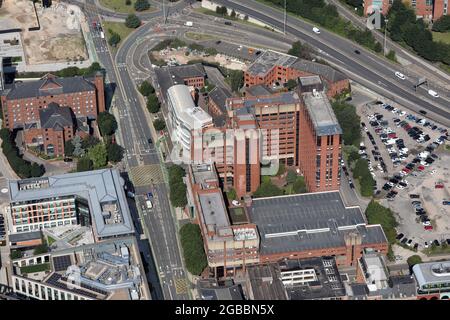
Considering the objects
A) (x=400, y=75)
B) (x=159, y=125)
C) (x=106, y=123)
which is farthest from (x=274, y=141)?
(x=400, y=75)

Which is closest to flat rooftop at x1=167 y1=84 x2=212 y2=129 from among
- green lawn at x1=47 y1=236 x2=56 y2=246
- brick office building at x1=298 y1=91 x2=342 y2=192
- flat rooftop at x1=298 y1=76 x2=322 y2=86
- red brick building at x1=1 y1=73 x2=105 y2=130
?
red brick building at x1=1 y1=73 x2=105 y2=130

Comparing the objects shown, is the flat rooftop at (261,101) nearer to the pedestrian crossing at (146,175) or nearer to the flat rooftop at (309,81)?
the flat rooftop at (309,81)

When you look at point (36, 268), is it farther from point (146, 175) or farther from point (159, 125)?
point (159, 125)

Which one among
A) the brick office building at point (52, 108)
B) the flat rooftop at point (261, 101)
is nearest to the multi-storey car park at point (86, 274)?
the flat rooftop at point (261, 101)

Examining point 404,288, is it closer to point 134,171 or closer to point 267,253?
point 267,253

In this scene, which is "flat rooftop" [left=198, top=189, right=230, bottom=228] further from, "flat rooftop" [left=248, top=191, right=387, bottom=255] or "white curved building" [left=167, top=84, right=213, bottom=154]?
"white curved building" [left=167, top=84, right=213, bottom=154]
